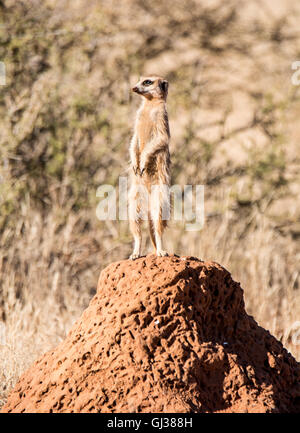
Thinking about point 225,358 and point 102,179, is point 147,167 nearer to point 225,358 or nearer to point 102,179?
point 225,358

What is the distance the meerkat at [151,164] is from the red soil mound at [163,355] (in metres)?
0.31

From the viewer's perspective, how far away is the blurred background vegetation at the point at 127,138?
7.57 metres

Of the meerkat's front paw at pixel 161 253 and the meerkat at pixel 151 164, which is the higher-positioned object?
the meerkat at pixel 151 164

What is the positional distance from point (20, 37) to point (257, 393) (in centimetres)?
583

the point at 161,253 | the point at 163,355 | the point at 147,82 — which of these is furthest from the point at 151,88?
the point at 163,355

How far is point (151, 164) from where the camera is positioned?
3674 mm

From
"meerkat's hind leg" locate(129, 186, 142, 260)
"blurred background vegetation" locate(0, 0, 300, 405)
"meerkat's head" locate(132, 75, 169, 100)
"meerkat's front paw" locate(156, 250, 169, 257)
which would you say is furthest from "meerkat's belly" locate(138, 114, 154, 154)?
"blurred background vegetation" locate(0, 0, 300, 405)

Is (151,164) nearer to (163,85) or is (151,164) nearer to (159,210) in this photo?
(159,210)

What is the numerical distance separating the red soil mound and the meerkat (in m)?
0.31

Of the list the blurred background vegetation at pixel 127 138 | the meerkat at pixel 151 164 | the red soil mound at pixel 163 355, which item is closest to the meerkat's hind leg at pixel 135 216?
the meerkat at pixel 151 164

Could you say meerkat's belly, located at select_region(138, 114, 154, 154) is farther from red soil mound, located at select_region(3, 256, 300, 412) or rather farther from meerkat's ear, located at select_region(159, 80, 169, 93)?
red soil mound, located at select_region(3, 256, 300, 412)

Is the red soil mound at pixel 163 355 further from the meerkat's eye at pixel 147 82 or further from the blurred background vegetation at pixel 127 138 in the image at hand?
the blurred background vegetation at pixel 127 138

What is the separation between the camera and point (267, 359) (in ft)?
11.2

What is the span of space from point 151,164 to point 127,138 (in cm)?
473
